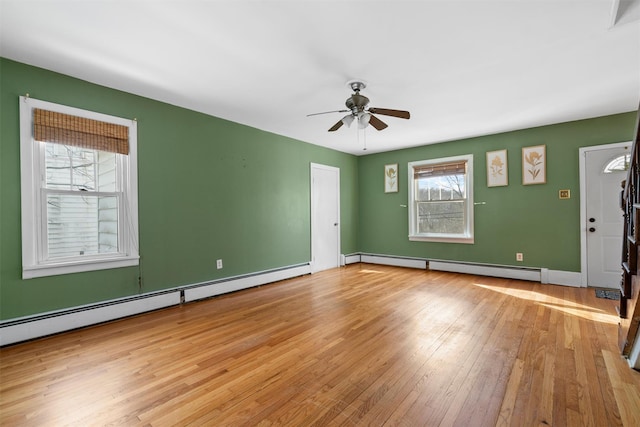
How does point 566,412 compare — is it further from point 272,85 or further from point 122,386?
point 272,85

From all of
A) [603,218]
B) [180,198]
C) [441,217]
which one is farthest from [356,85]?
[603,218]

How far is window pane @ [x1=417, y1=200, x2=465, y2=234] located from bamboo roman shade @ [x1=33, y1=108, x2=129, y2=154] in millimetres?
5251

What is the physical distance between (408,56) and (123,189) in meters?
3.33

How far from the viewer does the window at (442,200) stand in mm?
5625

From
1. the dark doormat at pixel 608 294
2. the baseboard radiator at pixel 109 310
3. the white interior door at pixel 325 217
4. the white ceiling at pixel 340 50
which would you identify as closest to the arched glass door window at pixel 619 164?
the white ceiling at pixel 340 50

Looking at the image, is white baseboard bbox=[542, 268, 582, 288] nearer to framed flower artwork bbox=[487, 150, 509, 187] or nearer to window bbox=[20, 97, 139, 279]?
framed flower artwork bbox=[487, 150, 509, 187]

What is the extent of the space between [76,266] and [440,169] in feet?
19.3

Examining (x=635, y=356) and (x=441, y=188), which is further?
(x=441, y=188)

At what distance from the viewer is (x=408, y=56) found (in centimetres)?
271

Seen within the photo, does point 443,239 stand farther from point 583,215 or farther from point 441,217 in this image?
point 583,215

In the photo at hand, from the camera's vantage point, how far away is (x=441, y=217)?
5957mm

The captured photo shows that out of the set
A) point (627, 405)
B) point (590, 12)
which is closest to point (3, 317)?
point (627, 405)

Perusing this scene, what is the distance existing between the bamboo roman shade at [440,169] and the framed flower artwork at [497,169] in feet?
1.45

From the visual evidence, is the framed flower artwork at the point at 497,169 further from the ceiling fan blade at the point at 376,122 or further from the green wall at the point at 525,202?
the ceiling fan blade at the point at 376,122
